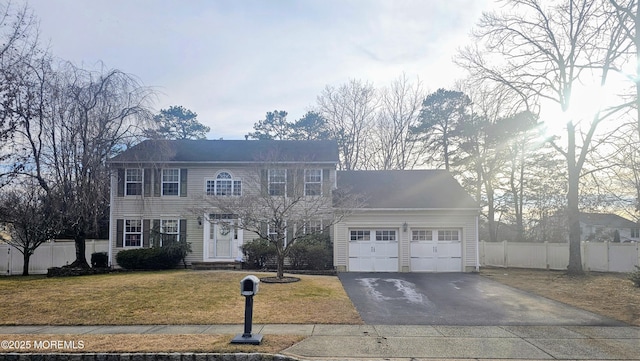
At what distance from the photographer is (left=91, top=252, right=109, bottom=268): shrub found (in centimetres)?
2008

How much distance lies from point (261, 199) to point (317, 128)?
65.3ft

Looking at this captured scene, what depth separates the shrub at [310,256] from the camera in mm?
18250

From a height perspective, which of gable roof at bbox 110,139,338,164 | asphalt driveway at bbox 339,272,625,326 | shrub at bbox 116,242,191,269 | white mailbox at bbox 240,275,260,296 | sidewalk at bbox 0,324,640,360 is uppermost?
gable roof at bbox 110,139,338,164

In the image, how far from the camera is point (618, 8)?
1272 centimetres

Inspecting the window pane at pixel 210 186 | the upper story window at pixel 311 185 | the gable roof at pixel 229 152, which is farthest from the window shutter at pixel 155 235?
the upper story window at pixel 311 185

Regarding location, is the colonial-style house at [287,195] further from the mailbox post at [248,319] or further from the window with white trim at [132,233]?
the mailbox post at [248,319]

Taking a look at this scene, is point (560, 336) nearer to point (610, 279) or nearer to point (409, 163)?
point (610, 279)

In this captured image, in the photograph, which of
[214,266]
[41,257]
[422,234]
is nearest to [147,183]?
[214,266]

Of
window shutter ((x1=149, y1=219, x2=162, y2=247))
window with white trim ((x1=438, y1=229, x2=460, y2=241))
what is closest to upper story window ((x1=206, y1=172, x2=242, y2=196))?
window shutter ((x1=149, y1=219, x2=162, y2=247))

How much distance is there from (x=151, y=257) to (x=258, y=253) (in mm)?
4776

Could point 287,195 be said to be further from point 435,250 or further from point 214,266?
point 435,250

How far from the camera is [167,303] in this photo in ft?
35.1

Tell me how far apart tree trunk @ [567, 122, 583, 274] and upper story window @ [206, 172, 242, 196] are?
1524cm

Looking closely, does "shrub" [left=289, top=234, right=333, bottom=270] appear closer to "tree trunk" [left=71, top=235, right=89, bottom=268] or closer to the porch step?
the porch step
